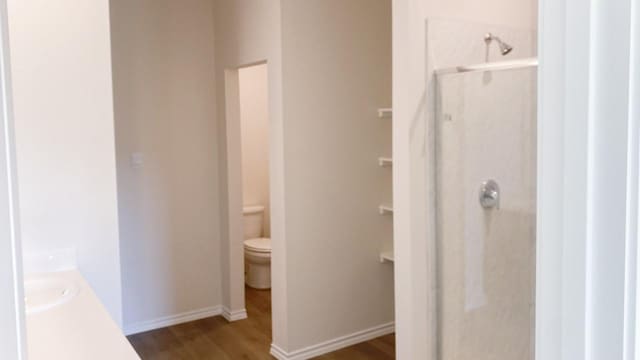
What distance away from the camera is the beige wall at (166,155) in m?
3.93

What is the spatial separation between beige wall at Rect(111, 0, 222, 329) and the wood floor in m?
0.20

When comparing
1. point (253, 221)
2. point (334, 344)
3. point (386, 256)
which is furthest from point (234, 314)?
point (386, 256)

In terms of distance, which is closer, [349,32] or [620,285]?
[620,285]

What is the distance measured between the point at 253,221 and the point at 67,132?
9.46ft

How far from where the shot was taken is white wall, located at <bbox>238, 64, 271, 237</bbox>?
5.39 metres

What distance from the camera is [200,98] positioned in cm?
420

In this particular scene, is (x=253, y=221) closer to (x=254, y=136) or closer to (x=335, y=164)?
Result: (x=254, y=136)

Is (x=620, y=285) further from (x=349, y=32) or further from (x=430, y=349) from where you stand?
(x=349, y=32)

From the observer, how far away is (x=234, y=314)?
429 centimetres

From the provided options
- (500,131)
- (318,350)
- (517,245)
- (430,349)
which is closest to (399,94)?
(500,131)

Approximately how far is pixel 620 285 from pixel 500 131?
7.67ft

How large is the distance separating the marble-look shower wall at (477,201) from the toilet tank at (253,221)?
9.37 ft

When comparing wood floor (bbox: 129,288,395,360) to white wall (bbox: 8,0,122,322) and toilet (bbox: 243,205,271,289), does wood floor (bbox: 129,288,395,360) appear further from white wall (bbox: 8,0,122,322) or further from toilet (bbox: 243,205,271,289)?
white wall (bbox: 8,0,122,322)

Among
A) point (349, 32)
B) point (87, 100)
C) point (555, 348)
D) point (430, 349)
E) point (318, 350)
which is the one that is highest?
point (349, 32)
